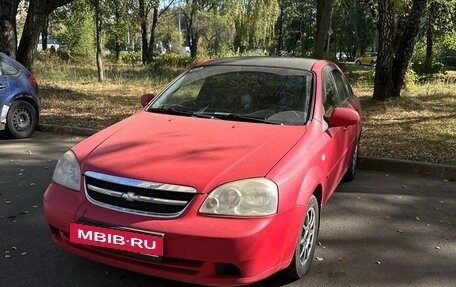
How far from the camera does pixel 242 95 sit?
407 cm

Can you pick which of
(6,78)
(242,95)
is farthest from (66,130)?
(242,95)

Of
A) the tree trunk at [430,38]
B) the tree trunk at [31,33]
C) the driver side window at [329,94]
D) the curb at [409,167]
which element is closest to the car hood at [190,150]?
the driver side window at [329,94]

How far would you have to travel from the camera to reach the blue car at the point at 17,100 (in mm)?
7691

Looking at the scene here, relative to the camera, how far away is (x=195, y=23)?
167ft

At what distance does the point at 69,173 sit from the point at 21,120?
Answer: 5574 mm

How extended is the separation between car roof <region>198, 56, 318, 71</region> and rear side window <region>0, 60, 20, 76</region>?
14.5 ft

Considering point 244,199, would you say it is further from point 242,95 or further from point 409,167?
point 409,167

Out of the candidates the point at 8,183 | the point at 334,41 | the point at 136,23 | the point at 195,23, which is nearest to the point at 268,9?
the point at 136,23

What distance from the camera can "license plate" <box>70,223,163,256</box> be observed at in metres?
2.71

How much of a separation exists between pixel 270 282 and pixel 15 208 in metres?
2.73

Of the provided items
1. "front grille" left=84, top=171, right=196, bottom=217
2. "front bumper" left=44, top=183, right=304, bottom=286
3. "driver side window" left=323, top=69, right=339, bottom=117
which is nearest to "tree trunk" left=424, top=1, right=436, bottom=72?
"driver side window" left=323, top=69, right=339, bottom=117

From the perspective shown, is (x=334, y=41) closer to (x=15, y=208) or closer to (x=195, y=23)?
(x=195, y=23)

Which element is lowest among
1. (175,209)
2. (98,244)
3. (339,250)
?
(339,250)

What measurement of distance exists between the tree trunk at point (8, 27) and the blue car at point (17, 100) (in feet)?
15.8
